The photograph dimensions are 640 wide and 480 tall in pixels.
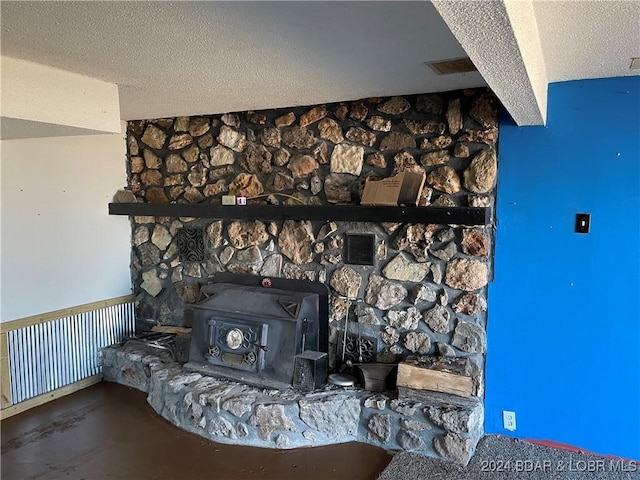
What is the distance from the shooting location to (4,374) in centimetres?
310

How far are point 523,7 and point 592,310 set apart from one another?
1801 millimetres

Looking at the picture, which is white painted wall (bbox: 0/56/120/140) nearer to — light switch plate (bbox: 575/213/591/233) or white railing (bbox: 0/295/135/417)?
white railing (bbox: 0/295/135/417)

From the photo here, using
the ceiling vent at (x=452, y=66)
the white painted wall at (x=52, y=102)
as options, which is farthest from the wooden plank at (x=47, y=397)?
the ceiling vent at (x=452, y=66)

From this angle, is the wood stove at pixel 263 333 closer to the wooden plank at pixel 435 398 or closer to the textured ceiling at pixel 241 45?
the wooden plank at pixel 435 398

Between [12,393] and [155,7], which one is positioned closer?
[155,7]

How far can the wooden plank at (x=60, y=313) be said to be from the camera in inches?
124

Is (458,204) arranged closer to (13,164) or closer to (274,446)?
(274,446)

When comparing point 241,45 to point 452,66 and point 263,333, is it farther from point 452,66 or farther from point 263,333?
point 263,333

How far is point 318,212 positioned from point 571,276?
147cm

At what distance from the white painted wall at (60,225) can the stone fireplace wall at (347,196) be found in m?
0.25

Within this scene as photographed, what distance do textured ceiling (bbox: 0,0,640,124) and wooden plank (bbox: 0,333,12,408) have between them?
73.1 inches

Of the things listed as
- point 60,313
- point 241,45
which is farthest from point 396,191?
point 60,313

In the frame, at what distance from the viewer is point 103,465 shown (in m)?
2.55

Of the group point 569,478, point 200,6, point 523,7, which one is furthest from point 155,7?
point 569,478
